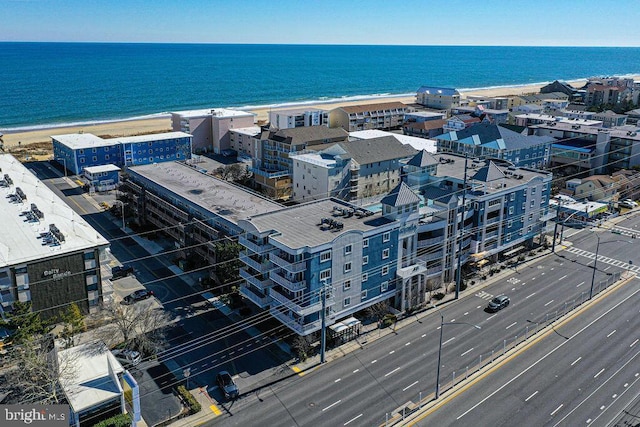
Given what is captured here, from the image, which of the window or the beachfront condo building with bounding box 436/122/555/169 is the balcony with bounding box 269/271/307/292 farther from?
Answer: the beachfront condo building with bounding box 436/122/555/169

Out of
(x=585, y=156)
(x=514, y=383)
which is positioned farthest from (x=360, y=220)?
(x=585, y=156)

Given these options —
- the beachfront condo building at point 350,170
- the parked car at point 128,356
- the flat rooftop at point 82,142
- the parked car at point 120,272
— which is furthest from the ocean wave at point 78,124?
the parked car at point 128,356

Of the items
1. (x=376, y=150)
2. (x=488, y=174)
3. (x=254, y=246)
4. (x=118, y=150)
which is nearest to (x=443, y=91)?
(x=376, y=150)

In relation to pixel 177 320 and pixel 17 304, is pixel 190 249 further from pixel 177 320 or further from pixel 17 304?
pixel 17 304

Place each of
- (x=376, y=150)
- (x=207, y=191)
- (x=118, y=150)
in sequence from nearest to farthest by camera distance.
A: 1. (x=207, y=191)
2. (x=376, y=150)
3. (x=118, y=150)

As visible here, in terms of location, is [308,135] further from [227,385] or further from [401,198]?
[227,385]

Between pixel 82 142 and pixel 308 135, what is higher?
pixel 308 135

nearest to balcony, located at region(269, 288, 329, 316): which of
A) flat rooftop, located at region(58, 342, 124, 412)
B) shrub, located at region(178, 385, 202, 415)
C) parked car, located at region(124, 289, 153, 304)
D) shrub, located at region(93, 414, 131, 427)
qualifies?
shrub, located at region(178, 385, 202, 415)

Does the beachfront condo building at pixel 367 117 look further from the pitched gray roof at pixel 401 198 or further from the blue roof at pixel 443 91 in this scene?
the pitched gray roof at pixel 401 198
